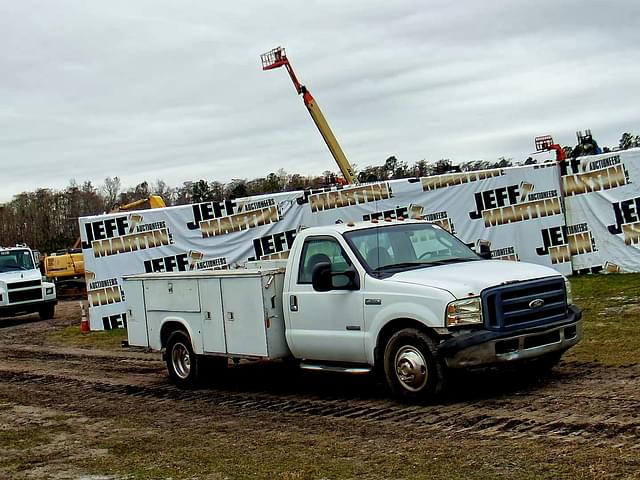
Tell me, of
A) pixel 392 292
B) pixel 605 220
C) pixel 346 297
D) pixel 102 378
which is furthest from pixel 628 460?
pixel 605 220

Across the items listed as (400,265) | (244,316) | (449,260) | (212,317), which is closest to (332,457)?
(400,265)

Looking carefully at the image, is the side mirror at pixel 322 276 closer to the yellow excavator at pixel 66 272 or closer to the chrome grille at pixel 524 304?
the chrome grille at pixel 524 304

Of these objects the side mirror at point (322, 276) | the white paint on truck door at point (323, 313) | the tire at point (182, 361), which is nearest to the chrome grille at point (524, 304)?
the white paint on truck door at point (323, 313)

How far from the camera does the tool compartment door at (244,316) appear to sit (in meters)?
10.7

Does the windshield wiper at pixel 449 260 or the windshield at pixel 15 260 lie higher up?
the windshield at pixel 15 260

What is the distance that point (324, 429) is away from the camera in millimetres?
8617

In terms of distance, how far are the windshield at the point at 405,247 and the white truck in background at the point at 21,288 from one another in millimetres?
18868

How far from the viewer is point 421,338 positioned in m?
9.06

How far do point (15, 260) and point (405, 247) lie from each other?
20.6m

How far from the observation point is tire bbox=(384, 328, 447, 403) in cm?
898

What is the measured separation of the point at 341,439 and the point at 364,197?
1403 cm

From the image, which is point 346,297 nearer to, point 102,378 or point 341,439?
point 341,439

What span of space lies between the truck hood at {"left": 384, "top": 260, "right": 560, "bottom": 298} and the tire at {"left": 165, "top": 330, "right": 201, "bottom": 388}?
3595 mm

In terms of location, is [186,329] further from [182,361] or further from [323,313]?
[323,313]
